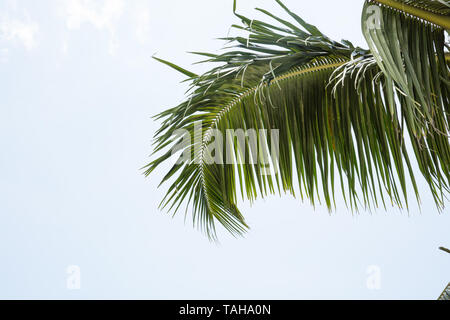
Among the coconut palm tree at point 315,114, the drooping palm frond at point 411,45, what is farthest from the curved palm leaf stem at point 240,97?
the drooping palm frond at point 411,45

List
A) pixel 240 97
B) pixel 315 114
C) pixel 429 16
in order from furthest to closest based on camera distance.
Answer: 1. pixel 240 97
2. pixel 315 114
3. pixel 429 16

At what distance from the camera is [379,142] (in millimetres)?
1053

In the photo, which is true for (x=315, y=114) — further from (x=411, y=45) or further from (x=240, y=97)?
(x=411, y=45)

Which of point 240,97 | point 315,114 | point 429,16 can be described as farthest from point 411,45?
point 240,97

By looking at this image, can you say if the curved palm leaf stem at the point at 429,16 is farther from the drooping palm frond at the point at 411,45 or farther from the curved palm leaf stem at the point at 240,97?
the curved palm leaf stem at the point at 240,97

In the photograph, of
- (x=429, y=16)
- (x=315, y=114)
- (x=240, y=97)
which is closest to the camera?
(x=429, y=16)

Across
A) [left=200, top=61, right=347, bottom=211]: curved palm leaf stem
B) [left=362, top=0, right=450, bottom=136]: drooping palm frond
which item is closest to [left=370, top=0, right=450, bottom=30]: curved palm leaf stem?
[left=362, top=0, right=450, bottom=136]: drooping palm frond

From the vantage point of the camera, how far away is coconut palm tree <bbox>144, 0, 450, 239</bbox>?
90 centimetres

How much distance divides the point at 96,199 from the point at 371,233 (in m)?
9.66

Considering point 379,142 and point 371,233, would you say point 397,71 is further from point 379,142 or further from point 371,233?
point 371,233

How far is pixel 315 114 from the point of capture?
44.3 inches

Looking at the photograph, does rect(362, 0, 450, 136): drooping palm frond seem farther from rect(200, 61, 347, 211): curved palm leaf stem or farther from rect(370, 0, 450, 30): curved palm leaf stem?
rect(200, 61, 347, 211): curved palm leaf stem
